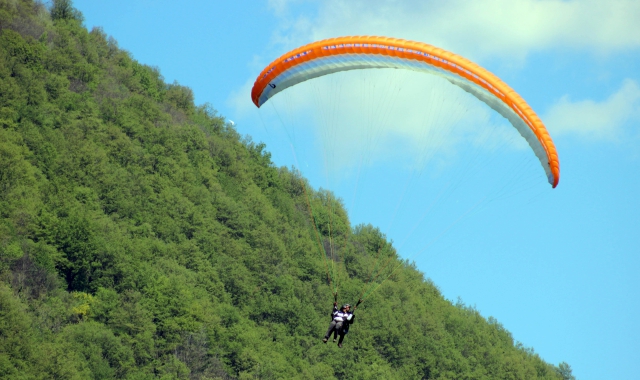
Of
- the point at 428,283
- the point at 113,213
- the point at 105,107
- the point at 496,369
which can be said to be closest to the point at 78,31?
the point at 105,107

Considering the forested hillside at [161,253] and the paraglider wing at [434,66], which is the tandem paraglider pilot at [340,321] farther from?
the forested hillside at [161,253]

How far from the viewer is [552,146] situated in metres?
37.1

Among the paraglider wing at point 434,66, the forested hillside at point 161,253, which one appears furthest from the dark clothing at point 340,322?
the forested hillside at point 161,253

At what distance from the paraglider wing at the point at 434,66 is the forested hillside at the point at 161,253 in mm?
36786

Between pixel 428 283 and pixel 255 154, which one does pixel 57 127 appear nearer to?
pixel 255 154

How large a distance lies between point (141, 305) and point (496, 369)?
42.8m

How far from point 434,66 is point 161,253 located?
61.8 m

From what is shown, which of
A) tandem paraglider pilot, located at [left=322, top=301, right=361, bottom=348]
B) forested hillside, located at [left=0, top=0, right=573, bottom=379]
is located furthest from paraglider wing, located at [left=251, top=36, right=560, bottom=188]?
forested hillside, located at [left=0, top=0, right=573, bottom=379]

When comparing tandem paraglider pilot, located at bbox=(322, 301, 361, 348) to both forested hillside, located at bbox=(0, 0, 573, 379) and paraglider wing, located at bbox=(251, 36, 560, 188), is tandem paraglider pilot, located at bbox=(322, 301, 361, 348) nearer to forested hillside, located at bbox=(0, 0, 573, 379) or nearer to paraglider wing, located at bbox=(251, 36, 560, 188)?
paraglider wing, located at bbox=(251, 36, 560, 188)

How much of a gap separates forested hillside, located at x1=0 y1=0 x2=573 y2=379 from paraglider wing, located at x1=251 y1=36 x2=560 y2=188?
3679cm

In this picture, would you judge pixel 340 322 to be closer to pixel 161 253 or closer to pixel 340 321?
pixel 340 321

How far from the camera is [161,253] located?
96.6m

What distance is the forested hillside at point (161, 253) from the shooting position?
81688 mm

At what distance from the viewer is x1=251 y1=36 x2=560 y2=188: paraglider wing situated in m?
37.2
